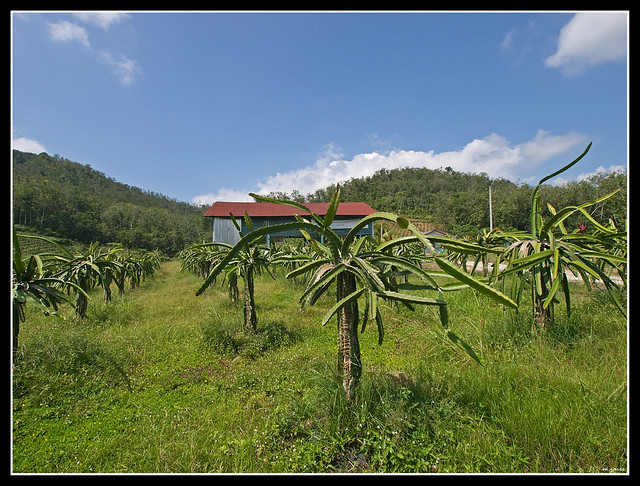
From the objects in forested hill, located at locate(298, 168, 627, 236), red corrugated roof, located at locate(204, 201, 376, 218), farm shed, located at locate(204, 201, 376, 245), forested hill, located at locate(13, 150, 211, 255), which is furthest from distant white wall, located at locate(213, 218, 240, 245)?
forested hill, located at locate(13, 150, 211, 255)

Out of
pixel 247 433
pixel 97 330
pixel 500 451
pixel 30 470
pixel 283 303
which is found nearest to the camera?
pixel 500 451

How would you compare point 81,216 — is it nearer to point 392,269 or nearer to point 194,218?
point 194,218

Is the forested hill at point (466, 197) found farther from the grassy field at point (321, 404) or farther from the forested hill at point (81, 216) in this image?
the forested hill at point (81, 216)

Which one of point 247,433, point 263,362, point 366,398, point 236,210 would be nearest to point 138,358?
point 263,362

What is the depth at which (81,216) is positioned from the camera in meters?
A: 35.7

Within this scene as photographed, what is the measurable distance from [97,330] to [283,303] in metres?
3.54

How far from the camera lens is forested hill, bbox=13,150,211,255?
32.3 meters

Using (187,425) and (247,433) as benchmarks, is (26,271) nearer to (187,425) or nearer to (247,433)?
(187,425)

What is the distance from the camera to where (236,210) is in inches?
836

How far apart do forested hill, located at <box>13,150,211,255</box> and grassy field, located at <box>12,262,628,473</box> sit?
81.3 ft

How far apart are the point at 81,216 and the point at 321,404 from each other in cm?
4733

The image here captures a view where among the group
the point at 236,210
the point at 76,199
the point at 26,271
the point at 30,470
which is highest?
the point at 76,199

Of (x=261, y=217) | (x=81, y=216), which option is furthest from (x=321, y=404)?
(x=81, y=216)

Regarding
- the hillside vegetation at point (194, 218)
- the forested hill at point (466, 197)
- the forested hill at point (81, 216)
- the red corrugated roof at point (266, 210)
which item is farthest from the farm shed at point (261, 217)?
the forested hill at point (81, 216)
